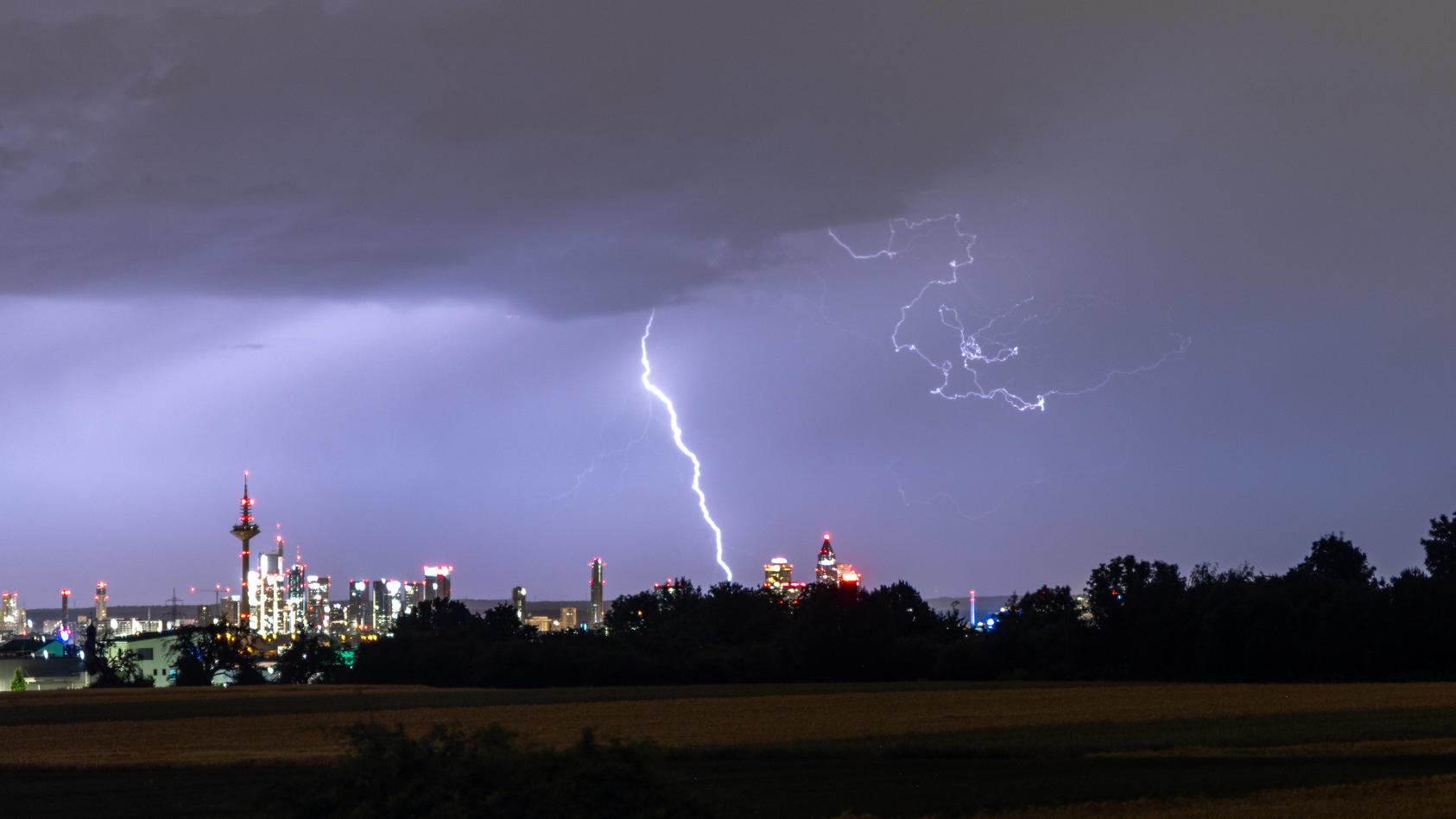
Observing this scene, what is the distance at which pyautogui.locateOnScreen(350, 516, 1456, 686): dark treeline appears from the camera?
71.4 meters

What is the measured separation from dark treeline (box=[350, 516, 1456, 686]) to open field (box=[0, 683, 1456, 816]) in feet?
29.2

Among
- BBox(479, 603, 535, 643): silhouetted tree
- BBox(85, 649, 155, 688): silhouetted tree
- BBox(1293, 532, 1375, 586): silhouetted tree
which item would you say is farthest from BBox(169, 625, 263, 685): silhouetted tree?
BBox(1293, 532, 1375, 586): silhouetted tree

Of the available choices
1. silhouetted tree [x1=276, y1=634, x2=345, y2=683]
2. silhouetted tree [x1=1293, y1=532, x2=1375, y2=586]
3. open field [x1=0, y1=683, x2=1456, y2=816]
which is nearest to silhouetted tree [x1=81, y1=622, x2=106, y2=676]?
silhouetted tree [x1=276, y1=634, x2=345, y2=683]

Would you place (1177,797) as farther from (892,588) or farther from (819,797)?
(892,588)

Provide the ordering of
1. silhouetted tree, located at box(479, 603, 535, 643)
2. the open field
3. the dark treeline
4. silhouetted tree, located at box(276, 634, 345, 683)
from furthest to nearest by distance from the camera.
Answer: silhouetted tree, located at box(276, 634, 345, 683), silhouetted tree, located at box(479, 603, 535, 643), the dark treeline, the open field

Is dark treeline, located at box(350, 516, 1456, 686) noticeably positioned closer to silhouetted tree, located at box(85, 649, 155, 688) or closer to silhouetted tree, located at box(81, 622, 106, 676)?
silhouetted tree, located at box(85, 649, 155, 688)

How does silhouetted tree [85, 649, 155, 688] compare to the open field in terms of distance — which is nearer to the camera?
the open field

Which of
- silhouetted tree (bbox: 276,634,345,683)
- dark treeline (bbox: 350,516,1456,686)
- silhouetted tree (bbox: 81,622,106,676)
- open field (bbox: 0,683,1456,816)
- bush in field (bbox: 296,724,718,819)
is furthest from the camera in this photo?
silhouetted tree (bbox: 81,622,106,676)

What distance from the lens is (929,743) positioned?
34719mm

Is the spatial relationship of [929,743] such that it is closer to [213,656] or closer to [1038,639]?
[1038,639]

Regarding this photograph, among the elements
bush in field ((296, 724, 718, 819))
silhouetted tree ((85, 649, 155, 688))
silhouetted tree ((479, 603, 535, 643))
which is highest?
bush in field ((296, 724, 718, 819))

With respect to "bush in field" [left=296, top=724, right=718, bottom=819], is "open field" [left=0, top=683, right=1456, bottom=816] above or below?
below

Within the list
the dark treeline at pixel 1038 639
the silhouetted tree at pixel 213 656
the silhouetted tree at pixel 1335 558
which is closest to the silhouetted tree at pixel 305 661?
the silhouetted tree at pixel 213 656

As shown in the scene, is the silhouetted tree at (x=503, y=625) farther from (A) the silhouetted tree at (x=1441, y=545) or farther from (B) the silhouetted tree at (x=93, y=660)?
(A) the silhouetted tree at (x=1441, y=545)
